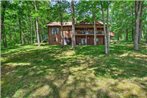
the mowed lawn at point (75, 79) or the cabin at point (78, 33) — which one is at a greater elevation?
the cabin at point (78, 33)

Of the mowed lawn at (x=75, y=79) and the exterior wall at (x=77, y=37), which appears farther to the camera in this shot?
the exterior wall at (x=77, y=37)

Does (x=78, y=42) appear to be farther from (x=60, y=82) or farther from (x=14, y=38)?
(x=60, y=82)

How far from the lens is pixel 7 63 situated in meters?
17.2

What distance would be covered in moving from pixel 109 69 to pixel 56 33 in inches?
1007

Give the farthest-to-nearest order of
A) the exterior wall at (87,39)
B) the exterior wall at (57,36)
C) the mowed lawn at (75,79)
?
1. the exterior wall at (87,39)
2. the exterior wall at (57,36)
3. the mowed lawn at (75,79)

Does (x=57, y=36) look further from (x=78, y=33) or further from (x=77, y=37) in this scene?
(x=78, y=33)

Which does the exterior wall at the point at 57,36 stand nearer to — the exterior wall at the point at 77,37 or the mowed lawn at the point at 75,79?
the exterior wall at the point at 77,37

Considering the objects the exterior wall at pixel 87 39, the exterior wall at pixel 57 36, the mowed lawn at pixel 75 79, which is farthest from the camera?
the exterior wall at pixel 87 39

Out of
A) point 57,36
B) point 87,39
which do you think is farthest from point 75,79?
point 87,39

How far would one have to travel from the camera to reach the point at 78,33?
132 ft

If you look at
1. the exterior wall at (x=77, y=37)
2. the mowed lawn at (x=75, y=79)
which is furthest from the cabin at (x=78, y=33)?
the mowed lawn at (x=75, y=79)

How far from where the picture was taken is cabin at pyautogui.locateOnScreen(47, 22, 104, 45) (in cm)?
3960

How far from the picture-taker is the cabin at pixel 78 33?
39.6 metres

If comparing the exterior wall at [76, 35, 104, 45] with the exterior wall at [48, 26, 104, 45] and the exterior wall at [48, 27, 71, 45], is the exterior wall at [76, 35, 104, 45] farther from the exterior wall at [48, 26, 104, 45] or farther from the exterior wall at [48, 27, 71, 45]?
the exterior wall at [48, 27, 71, 45]
